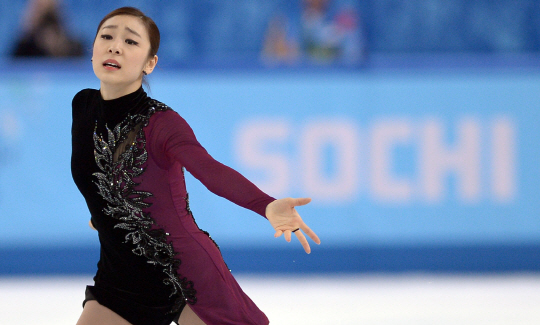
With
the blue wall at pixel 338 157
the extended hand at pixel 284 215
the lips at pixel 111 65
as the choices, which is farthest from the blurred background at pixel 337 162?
the extended hand at pixel 284 215

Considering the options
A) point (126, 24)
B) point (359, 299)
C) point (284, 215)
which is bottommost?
point (284, 215)

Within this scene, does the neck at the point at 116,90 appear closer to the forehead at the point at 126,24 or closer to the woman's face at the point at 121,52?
the woman's face at the point at 121,52

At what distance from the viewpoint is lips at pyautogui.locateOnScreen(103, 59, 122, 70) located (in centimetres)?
212

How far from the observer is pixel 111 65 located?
212cm

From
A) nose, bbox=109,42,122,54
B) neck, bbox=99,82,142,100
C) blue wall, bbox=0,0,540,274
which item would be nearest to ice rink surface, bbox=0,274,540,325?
Result: blue wall, bbox=0,0,540,274

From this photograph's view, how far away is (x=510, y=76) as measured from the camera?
14.8 ft

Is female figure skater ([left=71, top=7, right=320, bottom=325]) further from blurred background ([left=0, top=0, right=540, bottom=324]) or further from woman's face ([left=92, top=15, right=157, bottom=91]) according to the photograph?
blurred background ([left=0, top=0, right=540, bottom=324])

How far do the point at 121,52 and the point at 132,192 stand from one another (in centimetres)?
42

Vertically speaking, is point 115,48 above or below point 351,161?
below

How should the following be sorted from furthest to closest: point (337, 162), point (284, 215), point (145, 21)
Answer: point (337, 162) < point (145, 21) < point (284, 215)

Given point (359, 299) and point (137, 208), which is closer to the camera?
point (137, 208)

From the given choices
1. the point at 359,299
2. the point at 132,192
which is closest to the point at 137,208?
the point at 132,192

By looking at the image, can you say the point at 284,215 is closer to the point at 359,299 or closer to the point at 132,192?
the point at 132,192

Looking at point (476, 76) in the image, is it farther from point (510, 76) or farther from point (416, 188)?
point (416, 188)
